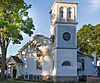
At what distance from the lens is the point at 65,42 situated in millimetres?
52781

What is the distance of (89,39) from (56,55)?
31.8 metres

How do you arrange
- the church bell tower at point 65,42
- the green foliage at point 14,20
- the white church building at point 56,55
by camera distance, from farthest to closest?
the white church building at point 56,55 → the church bell tower at point 65,42 → the green foliage at point 14,20

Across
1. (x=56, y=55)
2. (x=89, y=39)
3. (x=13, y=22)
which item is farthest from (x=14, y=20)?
(x=89, y=39)

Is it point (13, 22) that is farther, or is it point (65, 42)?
point (65, 42)

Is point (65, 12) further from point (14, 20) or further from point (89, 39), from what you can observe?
point (89, 39)

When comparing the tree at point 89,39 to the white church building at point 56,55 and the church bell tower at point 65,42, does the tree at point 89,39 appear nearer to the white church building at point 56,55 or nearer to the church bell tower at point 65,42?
the white church building at point 56,55

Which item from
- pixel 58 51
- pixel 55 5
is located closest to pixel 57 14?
pixel 55 5

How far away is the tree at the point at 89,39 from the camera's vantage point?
80000 millimetres

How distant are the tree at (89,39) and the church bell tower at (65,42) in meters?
26.8

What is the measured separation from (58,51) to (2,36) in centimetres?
1090

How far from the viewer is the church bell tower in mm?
52219

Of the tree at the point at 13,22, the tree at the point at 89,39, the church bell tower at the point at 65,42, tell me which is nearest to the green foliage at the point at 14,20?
the tree at the point at 13,22

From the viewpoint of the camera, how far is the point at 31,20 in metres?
46.7

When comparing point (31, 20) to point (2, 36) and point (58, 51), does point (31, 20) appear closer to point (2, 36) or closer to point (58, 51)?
point (2, 36)
